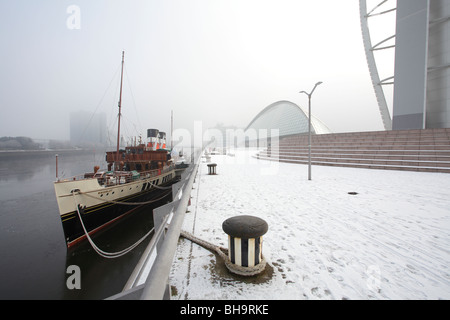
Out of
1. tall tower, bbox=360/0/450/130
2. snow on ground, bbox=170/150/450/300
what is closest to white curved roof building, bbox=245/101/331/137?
tall tower, bbox=360/0/450/130

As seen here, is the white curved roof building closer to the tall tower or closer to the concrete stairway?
the tall tower

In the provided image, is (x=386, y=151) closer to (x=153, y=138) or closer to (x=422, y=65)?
(x=422, y=65)

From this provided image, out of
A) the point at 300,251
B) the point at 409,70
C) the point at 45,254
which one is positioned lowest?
the point at 45,254

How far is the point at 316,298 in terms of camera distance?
2.75 m

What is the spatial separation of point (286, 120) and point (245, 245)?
74462mm

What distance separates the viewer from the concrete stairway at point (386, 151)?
15.3 metres

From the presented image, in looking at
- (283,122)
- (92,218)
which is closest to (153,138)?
(92,218)

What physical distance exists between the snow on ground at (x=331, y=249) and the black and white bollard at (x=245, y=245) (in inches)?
6.7

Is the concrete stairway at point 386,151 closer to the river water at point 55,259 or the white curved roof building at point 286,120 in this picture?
the river water at point 55,259

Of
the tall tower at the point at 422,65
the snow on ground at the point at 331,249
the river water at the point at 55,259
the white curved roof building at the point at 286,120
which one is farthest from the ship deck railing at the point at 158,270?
the white curved roof building at the point at 286,120

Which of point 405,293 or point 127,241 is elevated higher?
point 405,293
